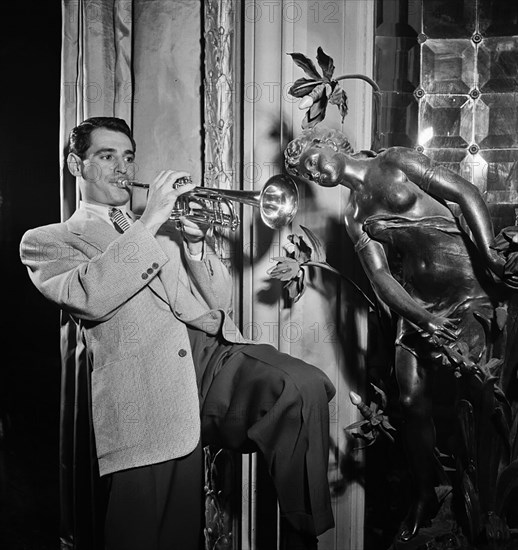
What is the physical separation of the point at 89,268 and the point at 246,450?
70cm

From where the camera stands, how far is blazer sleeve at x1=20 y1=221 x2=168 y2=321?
2381 millimetres

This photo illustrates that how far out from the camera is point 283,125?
9.29 feet

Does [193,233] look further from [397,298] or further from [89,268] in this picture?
[397,298]

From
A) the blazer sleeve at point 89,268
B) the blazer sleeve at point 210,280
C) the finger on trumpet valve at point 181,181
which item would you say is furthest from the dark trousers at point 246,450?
the finger on trumpet valve at point 181,181

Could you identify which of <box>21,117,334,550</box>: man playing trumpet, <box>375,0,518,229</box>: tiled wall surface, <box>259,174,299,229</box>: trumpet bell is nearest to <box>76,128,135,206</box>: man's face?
<box>21,117,334,550</box>: man playing trumpet

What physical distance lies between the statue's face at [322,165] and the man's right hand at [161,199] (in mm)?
337

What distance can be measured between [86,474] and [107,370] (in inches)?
16.9

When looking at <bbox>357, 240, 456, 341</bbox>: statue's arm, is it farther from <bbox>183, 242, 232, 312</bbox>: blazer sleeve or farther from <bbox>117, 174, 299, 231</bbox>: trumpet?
<bbox>183, 242, 232, 312</bbox>: blazer sleeve

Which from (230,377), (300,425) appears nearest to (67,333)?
(230,377)

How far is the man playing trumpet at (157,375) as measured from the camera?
2.42 metres

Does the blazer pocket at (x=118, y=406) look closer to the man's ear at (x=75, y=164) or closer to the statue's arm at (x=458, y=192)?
the man's ear at (x=75, y=164)

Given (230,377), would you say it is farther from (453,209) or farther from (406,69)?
(406,69)

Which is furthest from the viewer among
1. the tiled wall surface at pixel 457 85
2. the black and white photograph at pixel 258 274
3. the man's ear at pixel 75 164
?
the tiled wall surface at pixel 457 85

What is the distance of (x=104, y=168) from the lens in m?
2.57
